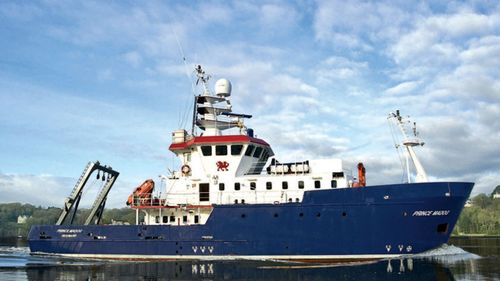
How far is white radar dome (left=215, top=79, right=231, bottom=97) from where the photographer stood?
2575cm

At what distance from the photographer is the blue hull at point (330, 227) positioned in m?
19.7

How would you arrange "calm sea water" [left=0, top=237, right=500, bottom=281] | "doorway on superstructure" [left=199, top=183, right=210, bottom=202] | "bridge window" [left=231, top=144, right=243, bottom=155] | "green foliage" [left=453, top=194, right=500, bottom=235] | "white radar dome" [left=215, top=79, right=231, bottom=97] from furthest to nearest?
"green foliage" [left=453, top=194, right=500, bottom=235] < "white radar dome" [left=215, top=79, right=231, bottom=97] < "bridge window" [left=231, top=144, right=243, bottom=155] < "doorway on superstructure" [left=199, top=183, right=210, bottom=202] < "calm sea water" [left=0, top=237, right=500, bottom=281]

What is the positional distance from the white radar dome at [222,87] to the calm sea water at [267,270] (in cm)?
1011

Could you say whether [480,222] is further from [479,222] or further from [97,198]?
[97,198]

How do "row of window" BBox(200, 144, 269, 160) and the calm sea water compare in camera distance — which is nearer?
the calm sea water

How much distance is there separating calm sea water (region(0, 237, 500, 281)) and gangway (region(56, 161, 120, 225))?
455cm

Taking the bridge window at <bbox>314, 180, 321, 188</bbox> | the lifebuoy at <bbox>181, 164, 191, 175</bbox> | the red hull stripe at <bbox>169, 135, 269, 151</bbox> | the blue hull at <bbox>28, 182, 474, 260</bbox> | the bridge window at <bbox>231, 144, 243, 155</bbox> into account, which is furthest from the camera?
the lifebuoy at <bbox>181, 164, 191, 175</bbox>

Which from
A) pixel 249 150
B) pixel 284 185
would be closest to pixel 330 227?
pixel 284 185

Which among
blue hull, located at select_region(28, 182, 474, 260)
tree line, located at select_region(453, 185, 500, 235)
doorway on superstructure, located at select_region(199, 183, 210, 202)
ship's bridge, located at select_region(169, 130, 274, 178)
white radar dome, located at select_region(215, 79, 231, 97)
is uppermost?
white radar dome, located at select_region(215, 79, 231, 97)

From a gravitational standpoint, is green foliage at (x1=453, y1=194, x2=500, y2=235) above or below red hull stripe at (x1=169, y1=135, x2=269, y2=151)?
below

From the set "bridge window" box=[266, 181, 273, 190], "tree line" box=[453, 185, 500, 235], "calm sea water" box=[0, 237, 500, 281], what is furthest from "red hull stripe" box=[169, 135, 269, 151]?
"tree line" box=[453, 185, 500, 235]

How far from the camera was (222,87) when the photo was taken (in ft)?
84.4

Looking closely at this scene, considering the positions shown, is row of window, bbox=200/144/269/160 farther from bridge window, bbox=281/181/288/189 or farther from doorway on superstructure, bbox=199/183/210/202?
bridge window, bbox=281/181/288/189

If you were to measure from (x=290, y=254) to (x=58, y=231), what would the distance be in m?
13.4
